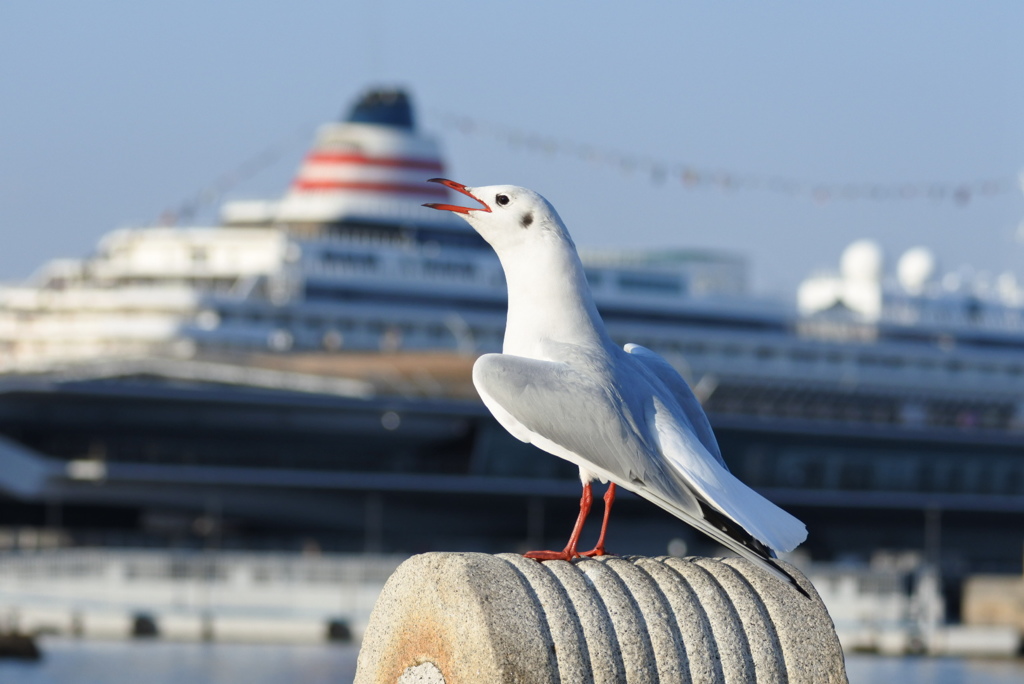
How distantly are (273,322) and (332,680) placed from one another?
111 ft

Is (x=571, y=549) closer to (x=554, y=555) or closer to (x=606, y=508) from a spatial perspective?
(x=554, y=555)

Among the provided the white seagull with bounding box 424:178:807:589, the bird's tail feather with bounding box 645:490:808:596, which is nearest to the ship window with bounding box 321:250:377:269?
the white seagull with bounding box 424:178:807:589

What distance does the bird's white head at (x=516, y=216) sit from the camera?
25.4 feet

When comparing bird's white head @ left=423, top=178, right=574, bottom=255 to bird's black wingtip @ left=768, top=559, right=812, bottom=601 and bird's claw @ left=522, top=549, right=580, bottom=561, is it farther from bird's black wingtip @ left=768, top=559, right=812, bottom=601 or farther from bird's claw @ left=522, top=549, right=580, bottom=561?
bird's black wingtip @ left=768, top=559, right=812, bottom=601

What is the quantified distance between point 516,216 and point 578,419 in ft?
3.02

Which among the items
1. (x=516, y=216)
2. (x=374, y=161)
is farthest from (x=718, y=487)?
(x=374, y=161)

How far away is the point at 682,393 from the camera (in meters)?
7.85

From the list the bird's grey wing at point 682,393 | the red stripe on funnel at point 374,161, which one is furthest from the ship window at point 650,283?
the bird's grey wing at point 682,393

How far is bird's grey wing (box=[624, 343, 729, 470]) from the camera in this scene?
761 cm

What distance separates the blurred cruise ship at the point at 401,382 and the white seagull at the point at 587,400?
36277 millimetres

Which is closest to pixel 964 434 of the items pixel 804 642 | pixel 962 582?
pixel 962 582

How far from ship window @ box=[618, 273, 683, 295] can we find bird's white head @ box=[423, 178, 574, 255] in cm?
6004

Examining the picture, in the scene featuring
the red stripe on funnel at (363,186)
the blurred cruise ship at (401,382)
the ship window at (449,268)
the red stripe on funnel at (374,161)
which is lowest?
the blurred cruise ship at (401,382)

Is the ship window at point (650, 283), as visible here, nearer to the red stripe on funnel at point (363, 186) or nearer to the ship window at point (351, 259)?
the red stripe on funnel at point (363, 186)
